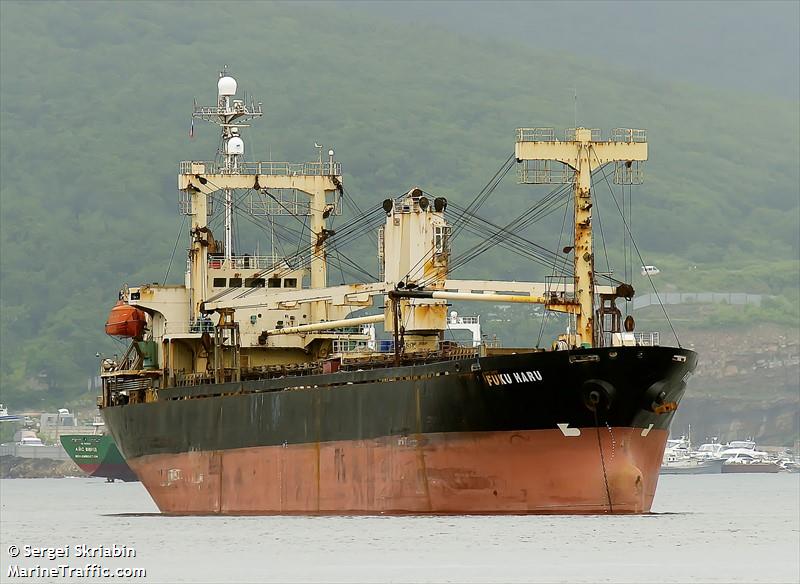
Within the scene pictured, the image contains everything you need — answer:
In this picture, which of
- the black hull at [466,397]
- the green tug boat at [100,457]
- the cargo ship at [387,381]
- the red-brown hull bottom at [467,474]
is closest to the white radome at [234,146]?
the cargo ship at [387,381]

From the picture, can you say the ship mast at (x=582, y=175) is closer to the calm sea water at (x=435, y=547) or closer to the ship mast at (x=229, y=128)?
the calm sea water at (x=435, y=547)

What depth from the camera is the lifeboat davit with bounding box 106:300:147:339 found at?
70.2 m

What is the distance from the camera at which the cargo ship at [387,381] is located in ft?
173

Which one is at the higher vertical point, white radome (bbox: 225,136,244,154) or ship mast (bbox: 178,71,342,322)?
white radome (bbox: 225,136,244,154)

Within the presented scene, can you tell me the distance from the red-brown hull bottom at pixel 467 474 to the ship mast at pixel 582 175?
3.50 meters

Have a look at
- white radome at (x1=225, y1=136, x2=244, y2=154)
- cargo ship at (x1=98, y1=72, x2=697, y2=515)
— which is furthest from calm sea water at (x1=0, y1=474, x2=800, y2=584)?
white radome at (x1=225, y1=136, x2=244, y2=154)

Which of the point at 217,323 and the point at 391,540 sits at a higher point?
the point at 217,323

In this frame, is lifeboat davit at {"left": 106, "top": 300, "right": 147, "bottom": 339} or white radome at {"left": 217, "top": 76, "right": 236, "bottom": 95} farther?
white radome at {"left": 217, "top": 76, "right": 236, "bottom": 95}

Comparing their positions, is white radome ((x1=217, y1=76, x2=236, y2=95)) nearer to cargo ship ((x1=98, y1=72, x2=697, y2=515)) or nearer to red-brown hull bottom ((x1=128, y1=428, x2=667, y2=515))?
cargo ship ((x1=98, y1=72, x2=697, y2=515))

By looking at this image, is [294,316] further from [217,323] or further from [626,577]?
[626,577]

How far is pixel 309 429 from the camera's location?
58.5m

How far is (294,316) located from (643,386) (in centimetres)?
1988

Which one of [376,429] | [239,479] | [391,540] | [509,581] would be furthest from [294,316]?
[509,581]

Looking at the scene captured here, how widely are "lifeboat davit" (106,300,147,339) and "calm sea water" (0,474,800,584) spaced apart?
9.66 metres
